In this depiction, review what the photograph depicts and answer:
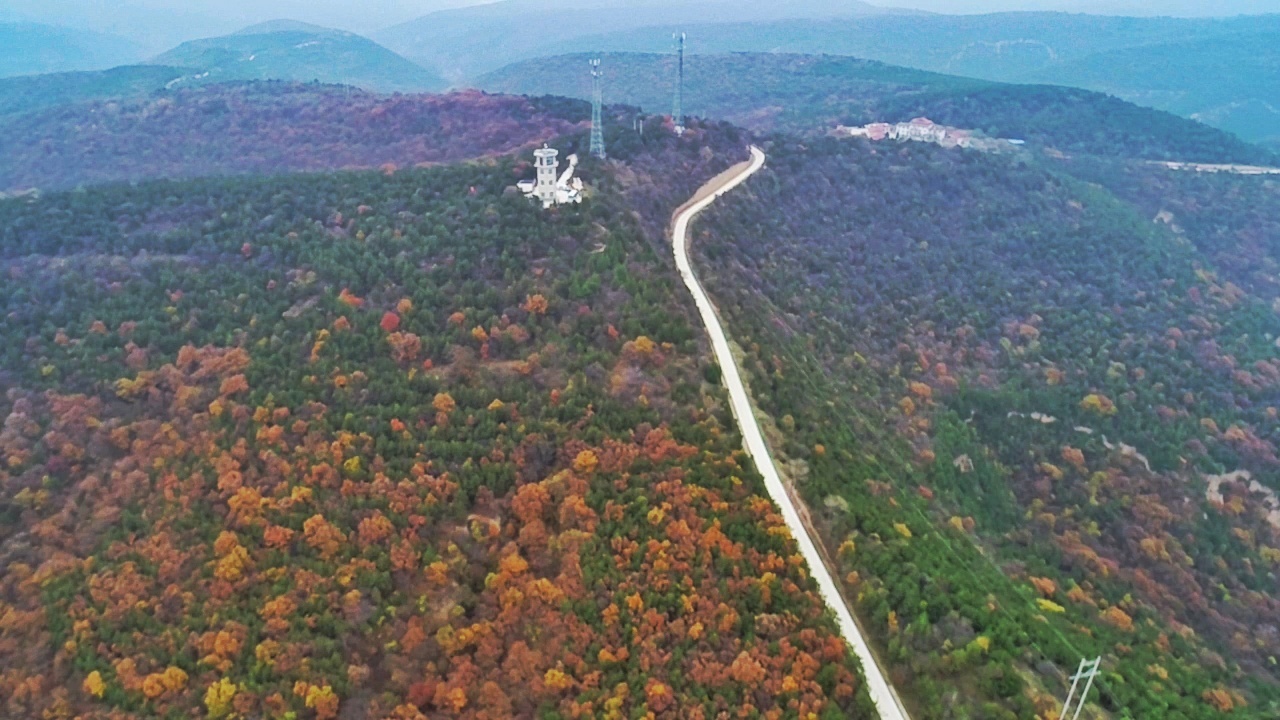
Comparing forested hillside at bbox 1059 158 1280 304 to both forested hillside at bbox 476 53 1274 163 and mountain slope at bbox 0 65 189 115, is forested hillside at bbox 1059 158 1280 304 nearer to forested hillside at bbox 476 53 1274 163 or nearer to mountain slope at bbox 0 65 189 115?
forested hillside at bbox 476 53 1274 163

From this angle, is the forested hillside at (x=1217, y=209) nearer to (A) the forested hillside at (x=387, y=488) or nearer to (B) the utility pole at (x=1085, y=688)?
(A) the forested hillside at (x=387, y=488)

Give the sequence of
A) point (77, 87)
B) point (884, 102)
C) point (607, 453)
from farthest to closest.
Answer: point (884, 102) < point (77, 87) < point (607, 453)

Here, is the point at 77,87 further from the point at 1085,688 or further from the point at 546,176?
the point at 1085,688

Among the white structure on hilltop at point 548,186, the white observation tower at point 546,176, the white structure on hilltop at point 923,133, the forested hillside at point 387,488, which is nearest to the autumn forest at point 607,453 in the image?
the forested hillside at point 387,488

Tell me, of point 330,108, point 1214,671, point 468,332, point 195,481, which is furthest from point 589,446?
point 330,108

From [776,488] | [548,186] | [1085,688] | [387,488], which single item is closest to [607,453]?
[776,488]
